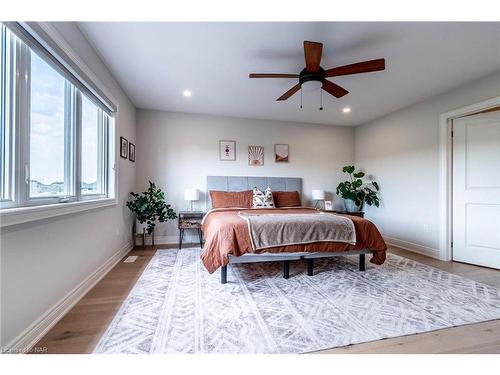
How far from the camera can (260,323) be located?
1.72 metres

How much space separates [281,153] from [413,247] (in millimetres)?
2948

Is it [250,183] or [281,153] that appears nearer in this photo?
[250,183]

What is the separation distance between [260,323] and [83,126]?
8.45ft

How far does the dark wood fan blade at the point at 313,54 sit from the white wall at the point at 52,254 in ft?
6.56

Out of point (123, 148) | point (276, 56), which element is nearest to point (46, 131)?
point (123, 148)

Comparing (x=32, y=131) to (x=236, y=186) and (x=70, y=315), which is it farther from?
(x=236, y=186)

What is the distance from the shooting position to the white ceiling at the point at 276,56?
6.76 ft

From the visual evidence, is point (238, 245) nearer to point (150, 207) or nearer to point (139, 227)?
point (150, 207)

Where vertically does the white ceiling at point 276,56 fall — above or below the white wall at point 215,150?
above

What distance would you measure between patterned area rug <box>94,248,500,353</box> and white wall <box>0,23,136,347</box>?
1.62 feet

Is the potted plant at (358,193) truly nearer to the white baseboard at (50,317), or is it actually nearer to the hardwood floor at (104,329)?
the hardwood floor at (104,329)

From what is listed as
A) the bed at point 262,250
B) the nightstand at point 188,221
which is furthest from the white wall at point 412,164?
the nightstand at point 188,221

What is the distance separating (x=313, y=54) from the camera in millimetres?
2010

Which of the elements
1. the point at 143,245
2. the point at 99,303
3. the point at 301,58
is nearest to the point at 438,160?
the point at 301,58
